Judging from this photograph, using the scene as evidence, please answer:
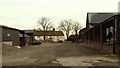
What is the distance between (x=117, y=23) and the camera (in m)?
32.2

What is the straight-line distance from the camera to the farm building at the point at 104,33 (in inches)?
1029

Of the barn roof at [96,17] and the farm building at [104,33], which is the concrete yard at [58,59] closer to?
the farm building at [104,33]

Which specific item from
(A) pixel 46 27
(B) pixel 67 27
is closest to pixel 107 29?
(B) pixel 67 27

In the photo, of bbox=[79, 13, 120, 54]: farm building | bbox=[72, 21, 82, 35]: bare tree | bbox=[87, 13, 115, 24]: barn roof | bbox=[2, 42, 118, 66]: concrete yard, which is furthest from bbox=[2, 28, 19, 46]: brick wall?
bbox=[72, 21, 82, 35]: bare tree

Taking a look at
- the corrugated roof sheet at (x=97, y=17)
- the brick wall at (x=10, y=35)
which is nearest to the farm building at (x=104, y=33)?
the corrugated roof sheet at (x=97, y=17)

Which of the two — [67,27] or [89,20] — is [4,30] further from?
[67,27]

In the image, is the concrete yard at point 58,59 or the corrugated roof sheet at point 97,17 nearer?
the concrete yard at point 58,59

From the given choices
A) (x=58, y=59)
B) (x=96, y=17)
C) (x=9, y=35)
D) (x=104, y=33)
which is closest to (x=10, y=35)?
(x=9, y=35)

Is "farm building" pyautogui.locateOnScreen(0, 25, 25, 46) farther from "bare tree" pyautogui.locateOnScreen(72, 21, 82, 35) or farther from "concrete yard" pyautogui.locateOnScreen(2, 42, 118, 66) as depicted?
"bare tree" pyautogui.locateOnScreen(72, 21, 82, 35)

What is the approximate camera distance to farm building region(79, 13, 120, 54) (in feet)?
85.8

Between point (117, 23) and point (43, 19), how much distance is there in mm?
98589

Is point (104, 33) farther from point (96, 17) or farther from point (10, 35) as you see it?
point (96, 17)

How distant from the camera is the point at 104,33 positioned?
148 ft

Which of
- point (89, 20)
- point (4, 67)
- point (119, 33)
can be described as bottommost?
point (4, 67)
